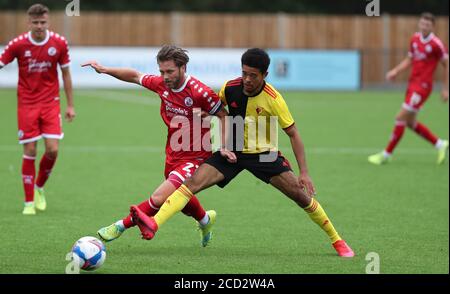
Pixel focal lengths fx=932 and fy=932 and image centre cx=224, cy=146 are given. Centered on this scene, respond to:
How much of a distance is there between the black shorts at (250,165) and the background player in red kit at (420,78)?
6859mm

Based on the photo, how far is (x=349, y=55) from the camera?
98.6 feet

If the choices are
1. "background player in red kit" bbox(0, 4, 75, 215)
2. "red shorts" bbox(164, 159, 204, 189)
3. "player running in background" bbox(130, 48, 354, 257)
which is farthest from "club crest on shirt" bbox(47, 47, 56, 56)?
"player running in background" bbox(130, 48, 354, 257)

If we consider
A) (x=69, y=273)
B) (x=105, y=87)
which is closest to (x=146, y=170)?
(x=69, y=273)

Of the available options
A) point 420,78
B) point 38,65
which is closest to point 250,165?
point 38,65

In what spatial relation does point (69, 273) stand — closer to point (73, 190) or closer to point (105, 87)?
point (73, 190)

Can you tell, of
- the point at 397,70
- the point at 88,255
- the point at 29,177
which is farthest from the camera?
the point at 397,70

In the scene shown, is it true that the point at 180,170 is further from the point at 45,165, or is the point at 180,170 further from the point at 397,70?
the point at 397,70

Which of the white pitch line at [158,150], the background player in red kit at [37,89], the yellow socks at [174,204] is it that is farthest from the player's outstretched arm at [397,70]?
the yellow socks at [174,204]

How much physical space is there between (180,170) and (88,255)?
1279 mm

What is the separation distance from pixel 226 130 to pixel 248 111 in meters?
0.24

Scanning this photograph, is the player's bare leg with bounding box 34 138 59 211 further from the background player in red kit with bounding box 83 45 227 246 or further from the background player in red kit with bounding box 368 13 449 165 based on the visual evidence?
the background player in red kit with bounding box 368 13 449 165

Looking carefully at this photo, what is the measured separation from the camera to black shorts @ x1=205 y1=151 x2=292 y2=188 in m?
7.66

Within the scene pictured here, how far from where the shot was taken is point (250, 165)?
7707 millimetres

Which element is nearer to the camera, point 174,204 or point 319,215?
point 174,204
